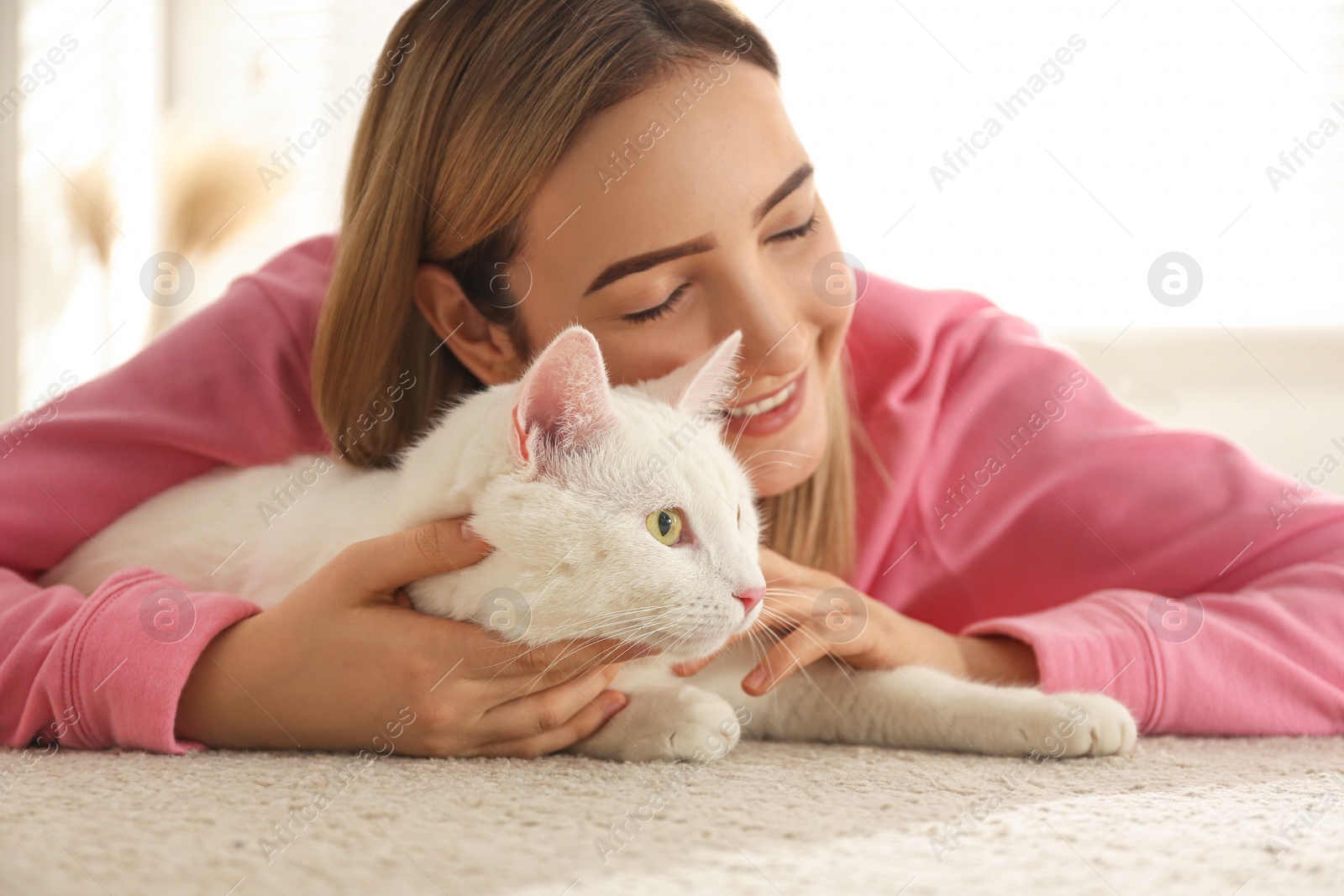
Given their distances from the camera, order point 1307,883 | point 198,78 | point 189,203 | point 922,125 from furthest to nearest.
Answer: point 198,78 < point 189,203 < point 922,125 < point 1307,883

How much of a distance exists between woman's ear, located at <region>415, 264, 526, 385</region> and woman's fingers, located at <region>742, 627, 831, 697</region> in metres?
0.52

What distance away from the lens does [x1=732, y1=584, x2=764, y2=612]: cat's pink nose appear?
3.09 ft

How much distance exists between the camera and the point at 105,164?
2900 millimetres

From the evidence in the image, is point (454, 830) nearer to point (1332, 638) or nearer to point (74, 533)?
point (74, 533)

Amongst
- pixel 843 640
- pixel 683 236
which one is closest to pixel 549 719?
pixel 843 640

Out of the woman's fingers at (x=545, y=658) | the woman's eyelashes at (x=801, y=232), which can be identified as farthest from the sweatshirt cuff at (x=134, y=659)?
the woman's eyelashes at (x=801, y=232)

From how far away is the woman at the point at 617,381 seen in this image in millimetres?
992

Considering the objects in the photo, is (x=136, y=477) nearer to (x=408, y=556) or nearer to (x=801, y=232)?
(x=408, y=556)

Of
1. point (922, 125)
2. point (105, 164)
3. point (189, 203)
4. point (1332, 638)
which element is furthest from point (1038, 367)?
point (105, 164)

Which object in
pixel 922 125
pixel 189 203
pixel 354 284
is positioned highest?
pixel 922 125

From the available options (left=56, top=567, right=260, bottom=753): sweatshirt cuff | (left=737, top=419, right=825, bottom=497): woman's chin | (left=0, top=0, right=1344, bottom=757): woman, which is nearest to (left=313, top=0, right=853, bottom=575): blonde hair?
(left=0, top=0, right=1344, bottom=757): woman

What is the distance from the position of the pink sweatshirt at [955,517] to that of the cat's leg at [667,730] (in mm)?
421

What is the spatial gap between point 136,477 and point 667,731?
897mm

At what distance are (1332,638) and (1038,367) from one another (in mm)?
569
